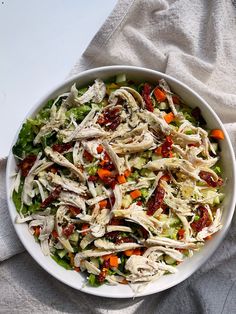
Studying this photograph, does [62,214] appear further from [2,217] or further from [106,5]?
[106,5]

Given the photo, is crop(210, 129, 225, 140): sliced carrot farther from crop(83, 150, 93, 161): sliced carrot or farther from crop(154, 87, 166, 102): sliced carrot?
crop(83, 150, 93, 161): sliced carrot

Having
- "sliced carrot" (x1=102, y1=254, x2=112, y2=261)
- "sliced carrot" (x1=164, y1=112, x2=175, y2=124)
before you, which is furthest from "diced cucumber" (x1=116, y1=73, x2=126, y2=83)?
"sliced carrot" (x1=102, y1=254, x2=112, y2=261)

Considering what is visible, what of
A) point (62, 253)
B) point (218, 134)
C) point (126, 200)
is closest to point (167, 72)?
point (218, 134)

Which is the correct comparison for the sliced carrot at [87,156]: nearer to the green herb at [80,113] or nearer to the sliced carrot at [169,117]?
the green herb at [80,113]

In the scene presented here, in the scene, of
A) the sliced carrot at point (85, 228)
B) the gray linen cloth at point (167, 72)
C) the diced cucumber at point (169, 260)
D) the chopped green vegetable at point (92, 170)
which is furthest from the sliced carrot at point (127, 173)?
the gray linen cloth at point (167, 72)

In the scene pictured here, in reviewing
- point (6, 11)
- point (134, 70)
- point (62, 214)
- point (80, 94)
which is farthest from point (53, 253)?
point (6, 11)

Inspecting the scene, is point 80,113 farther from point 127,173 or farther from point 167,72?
point 167,72
